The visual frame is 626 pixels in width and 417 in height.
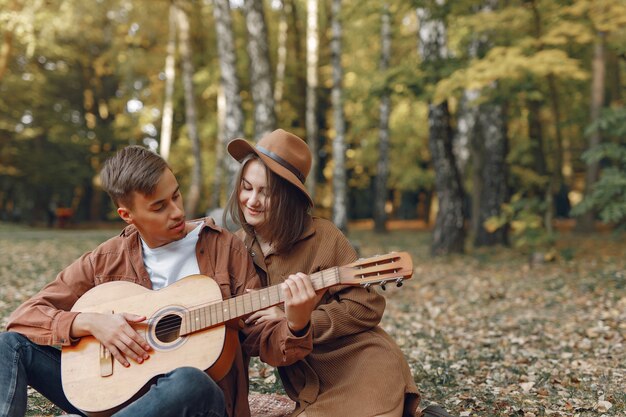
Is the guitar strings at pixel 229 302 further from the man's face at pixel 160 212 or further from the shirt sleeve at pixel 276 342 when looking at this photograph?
the man's face at pixel 160 212

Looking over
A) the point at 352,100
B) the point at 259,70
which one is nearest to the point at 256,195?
the point at 259,70

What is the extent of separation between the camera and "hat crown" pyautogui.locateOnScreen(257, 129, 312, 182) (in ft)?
10.4

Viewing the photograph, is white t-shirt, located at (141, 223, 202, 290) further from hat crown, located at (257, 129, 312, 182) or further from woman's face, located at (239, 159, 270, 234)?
hat crown, located at (257, 129, 312, 182)

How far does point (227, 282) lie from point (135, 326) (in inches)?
18.0

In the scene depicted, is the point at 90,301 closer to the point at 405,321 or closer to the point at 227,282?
the point at 227,282

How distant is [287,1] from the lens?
23297mm

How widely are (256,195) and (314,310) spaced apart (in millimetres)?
626

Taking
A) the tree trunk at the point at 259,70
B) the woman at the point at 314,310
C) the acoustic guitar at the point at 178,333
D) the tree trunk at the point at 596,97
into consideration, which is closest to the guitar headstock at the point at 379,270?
the acoustic guitar at the point at 178,333

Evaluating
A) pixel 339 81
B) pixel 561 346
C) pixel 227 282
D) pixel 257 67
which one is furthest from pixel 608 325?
pixel 339 81

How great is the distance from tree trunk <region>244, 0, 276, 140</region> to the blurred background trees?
0.02 m

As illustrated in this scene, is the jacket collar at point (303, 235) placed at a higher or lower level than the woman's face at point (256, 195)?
lower

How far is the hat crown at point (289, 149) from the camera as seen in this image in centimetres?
316

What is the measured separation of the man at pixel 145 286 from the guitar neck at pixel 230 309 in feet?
0.44

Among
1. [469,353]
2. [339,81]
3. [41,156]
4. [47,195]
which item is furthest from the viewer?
[47,195]
